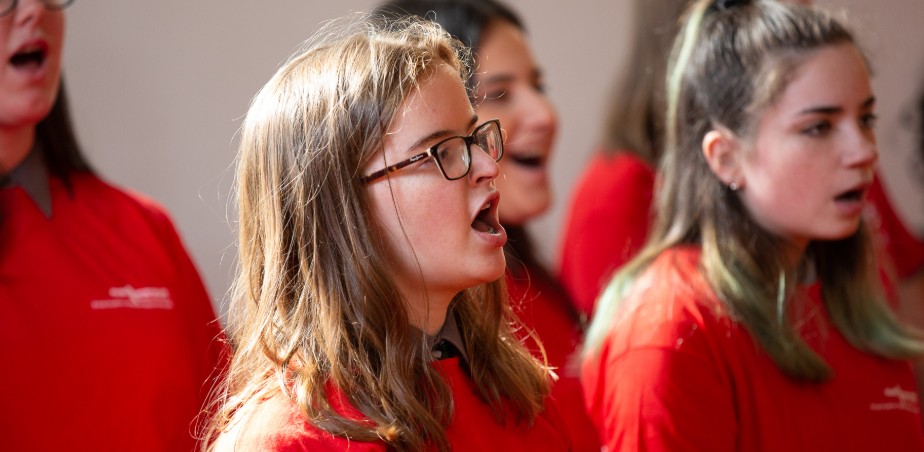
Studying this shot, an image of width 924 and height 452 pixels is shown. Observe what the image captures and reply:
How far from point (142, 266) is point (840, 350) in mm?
1107

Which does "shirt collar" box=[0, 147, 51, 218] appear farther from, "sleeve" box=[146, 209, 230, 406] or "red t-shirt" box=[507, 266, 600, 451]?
"red t-shirt" box=[507, 266, 600, 451]

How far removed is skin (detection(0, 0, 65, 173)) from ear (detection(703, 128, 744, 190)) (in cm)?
102

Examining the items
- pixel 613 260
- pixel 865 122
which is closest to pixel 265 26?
pixel 613 260

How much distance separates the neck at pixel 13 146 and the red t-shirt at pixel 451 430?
0.66m

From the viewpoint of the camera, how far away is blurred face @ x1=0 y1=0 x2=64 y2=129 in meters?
1.56

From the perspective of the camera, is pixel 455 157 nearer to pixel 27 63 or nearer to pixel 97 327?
pixel 97 327

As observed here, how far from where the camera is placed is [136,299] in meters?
→ 1.61

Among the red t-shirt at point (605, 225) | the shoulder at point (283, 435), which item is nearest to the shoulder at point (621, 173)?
the red t-shirt at point (605, 225)

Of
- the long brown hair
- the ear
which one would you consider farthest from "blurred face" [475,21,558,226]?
the ear

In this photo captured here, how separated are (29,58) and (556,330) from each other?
41.3 inches

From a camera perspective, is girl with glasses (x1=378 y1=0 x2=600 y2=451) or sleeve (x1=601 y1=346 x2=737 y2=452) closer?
sleeve (x1=601 y1=346 x2=737 y2=452)

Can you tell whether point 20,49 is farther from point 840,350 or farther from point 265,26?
point 840,350

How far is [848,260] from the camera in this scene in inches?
74.9

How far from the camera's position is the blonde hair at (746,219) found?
1696 millimetres
